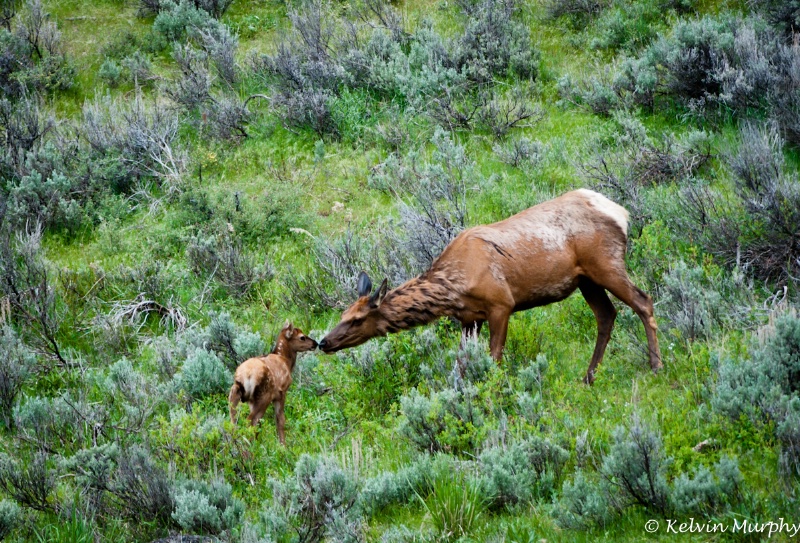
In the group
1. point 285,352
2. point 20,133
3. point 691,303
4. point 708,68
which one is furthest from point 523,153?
point 20,133

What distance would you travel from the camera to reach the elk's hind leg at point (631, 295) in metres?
8.06

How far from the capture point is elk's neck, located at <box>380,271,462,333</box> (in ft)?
27.1

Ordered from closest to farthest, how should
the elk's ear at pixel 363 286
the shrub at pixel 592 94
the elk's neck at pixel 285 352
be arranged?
the elk's ear at pixel 363 286
the elk's neck at pixel 285 352
the shrub at pixel 592 94

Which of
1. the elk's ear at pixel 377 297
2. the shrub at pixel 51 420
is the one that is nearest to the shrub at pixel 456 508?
the elk's ear at pixel 377 297

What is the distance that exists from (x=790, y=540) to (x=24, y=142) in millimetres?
13182

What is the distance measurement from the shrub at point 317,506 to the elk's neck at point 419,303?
251cm

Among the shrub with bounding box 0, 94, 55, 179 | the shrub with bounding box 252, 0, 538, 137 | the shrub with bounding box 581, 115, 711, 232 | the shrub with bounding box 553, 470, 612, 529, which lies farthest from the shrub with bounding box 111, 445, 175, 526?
the shrub with bounding box 0, 94, 55, 179

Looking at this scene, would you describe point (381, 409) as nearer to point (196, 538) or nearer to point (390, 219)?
point (196, 538)

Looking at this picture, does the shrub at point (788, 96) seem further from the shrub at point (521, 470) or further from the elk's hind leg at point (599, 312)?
the shrub at point (521, 470)

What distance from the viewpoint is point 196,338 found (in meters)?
9.66

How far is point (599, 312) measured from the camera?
8508 mm

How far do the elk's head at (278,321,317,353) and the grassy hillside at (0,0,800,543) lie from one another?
30cm

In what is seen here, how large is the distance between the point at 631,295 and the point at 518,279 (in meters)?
1.09

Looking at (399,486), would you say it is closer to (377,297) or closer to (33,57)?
(377,297)
